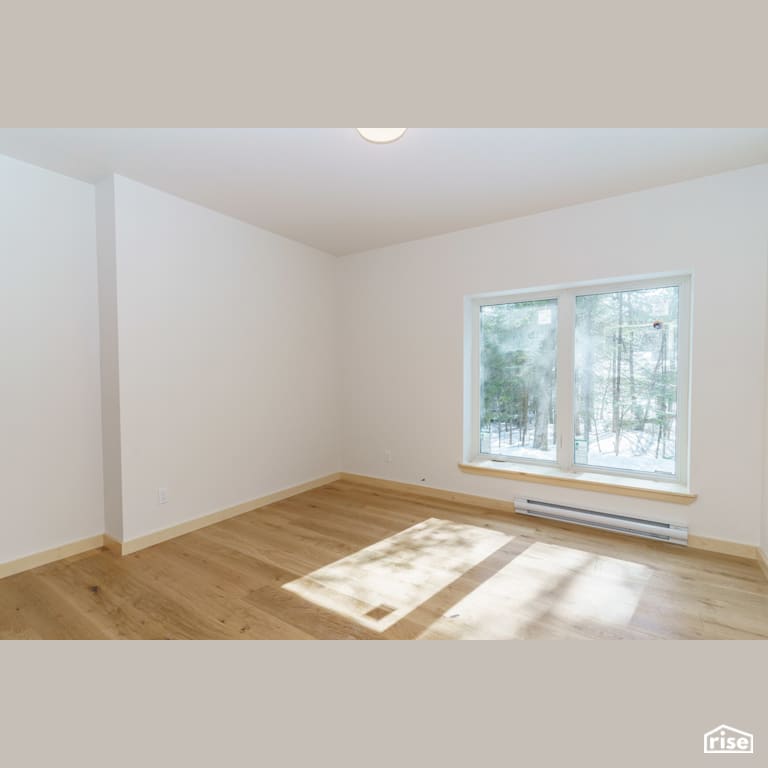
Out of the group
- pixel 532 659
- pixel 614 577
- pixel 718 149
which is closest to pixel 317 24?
pixel 718 149

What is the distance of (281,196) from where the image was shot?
292 cm

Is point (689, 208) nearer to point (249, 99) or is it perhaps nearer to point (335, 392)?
point (249, 99)

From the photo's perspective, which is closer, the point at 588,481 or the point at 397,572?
the point at 397,572

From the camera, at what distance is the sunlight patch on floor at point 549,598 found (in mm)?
1816

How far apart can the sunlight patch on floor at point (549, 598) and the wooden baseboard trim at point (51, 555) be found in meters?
2.40

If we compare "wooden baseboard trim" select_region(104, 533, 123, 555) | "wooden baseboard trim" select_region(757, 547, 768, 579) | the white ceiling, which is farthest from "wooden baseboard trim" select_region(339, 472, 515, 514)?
the white ceiling

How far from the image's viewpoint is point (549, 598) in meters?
2.05

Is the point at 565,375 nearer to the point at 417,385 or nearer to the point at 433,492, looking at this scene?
the point at 417,385

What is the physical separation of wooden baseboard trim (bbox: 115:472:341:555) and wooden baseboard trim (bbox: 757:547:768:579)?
3.48 metres

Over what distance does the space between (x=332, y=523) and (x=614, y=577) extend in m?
1.97

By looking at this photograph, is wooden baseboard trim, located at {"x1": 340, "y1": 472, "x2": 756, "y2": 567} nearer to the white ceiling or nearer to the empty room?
the empty room

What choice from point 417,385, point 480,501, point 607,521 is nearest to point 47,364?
point 417,385

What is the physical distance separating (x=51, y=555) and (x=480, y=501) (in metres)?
3.18

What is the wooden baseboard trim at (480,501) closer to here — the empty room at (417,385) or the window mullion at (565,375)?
the empty room at (417,385)
